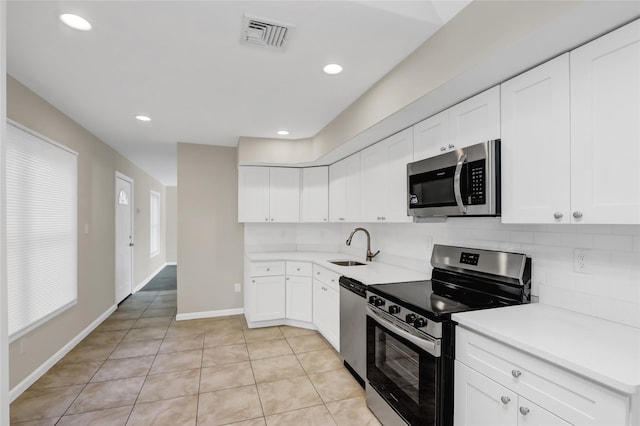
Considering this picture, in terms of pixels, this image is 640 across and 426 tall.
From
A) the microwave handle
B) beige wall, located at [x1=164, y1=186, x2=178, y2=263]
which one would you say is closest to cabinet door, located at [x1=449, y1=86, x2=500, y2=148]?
the microwave handle

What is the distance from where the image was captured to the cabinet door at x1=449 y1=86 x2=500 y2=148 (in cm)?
184

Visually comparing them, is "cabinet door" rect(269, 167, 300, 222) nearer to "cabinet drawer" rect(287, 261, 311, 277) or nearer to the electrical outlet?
"cabinet drawer" rect(287, 261, 311, 277)

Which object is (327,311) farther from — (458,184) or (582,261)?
(582,261)

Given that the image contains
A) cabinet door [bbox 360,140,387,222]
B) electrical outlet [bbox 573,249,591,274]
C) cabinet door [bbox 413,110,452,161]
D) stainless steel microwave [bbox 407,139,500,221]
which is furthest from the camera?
cabinet door [bbox 360,140,387,222]

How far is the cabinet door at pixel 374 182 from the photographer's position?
3006 mm

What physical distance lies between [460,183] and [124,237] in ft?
18.0

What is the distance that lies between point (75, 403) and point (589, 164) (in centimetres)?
358

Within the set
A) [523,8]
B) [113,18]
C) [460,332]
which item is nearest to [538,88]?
[523,8]

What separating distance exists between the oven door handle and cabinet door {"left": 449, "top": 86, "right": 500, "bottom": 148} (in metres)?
1.17

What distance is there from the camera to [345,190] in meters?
3.88

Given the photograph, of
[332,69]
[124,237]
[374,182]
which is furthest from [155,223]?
[332,69]

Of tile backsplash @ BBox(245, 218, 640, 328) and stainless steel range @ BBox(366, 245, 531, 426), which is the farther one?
stainless steel range @ BBox(366, 245, 531, 426)

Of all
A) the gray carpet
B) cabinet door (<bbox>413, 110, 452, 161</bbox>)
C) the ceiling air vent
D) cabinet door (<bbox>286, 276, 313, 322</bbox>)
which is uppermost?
the ceiling air vent

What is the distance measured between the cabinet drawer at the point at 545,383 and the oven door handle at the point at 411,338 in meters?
0.14
